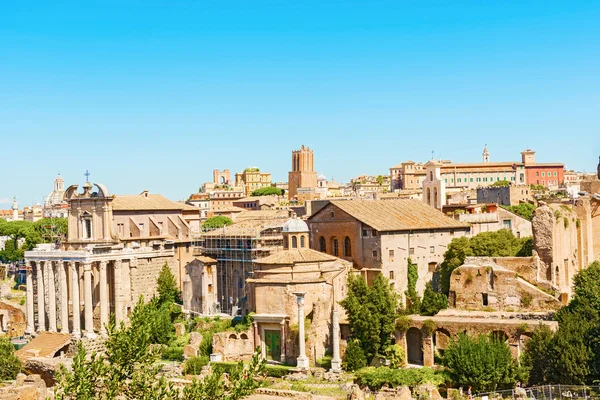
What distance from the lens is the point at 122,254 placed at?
52344 mm

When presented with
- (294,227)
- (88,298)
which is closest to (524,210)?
(294,227)

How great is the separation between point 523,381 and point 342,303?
995cm

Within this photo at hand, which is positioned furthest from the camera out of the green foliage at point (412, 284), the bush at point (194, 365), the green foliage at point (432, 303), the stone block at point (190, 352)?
the green foliage at point (412, 284)

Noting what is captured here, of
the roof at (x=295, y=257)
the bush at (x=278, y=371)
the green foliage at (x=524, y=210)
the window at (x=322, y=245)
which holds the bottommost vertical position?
the bush at (x=278, y=371)

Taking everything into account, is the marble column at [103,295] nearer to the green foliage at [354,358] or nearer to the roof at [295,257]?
the roof at [295,257]

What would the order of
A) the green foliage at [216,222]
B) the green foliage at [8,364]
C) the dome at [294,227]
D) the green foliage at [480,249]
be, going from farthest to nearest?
the green foliage at [216,222] < the green foliage at [480,249] < the dome at [294,227] < the green foliage at [8,364]

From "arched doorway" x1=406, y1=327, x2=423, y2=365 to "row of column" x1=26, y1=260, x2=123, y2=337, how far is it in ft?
59.3

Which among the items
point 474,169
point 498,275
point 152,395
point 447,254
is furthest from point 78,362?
point 474,169

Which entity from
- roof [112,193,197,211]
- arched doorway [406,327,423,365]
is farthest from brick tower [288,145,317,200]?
arched doorway [406,327,423,365]

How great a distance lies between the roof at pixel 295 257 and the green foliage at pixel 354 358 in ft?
18.4

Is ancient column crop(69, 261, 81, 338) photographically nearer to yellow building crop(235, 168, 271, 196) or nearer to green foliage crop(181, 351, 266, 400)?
green foliage crop(181, 351, 266, 400)

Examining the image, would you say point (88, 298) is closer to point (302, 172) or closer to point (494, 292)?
point (494, 292)

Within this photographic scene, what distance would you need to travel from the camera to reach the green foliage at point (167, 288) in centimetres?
5262

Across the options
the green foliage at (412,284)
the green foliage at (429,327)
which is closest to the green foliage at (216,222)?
the green foliage at (412,284)
